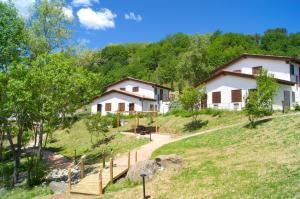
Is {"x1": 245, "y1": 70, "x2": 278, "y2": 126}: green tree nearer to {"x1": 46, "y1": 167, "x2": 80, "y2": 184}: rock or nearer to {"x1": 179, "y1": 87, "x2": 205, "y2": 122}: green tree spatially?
{"x1": 179, "y1": 87, "x2": 205, "y2": 122}: green tree

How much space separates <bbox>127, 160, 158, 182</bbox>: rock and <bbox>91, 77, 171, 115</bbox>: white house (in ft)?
108

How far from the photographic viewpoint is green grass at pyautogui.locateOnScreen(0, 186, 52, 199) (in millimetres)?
23047

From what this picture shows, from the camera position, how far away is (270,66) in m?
47.5

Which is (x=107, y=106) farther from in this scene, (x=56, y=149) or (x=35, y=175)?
(x=35, y=175)

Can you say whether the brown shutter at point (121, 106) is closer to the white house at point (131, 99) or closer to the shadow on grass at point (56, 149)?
the white house at point (131, 99)

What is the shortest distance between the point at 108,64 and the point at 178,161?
112 meters

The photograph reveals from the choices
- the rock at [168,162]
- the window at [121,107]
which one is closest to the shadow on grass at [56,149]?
the window at [121,107]

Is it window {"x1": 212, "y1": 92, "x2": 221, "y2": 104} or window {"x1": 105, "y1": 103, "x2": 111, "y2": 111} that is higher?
window {"x1": 212, "y1": 92, "x2": 221, "y2": 104}

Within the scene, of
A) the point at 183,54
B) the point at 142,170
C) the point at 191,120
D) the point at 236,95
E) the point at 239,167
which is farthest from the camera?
the point at 183,54

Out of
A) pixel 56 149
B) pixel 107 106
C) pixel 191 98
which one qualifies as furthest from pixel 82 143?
pixel 107 106

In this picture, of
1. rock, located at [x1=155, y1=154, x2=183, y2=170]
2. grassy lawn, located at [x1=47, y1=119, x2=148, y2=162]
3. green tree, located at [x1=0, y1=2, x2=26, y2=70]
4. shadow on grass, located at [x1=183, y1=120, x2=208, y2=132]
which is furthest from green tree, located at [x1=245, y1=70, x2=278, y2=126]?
green tree, located at [x1=0, y1=2, x2=26, y2=70]

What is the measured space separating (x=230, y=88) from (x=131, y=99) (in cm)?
1831

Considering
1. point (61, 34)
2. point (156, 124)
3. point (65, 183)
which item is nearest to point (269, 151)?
point (65, 183)

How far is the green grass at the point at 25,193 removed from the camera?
75.6 ft
